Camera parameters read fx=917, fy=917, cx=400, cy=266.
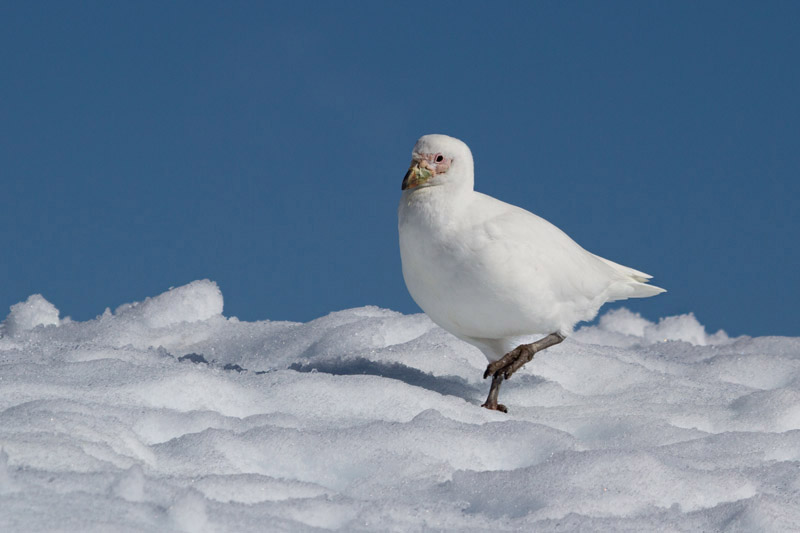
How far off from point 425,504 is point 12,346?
3.90 m

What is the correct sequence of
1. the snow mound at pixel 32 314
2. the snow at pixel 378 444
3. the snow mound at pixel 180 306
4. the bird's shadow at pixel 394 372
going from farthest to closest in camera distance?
the snow mound at pixel 32 314
the snow mound at pixel 180 306
the bird's shadow at pixel 394 372
the snow at pixel 378 444

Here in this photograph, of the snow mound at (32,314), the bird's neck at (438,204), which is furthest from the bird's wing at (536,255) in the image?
the snow mound at (32,314)

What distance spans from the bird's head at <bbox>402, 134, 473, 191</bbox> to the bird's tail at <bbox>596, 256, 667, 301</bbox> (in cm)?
163

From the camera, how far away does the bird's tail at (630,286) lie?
6.86 m

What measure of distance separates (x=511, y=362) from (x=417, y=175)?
141 cm

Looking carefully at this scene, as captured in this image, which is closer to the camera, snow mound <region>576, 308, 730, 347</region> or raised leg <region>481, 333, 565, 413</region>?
raised leg <region>481, 333, 565, 413</region>

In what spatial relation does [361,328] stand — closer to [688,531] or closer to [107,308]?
[107,308]

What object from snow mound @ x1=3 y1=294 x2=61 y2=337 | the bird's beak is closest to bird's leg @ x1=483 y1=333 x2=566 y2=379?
the bird's beak

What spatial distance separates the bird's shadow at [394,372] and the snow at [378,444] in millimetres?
23

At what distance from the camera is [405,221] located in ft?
19.3

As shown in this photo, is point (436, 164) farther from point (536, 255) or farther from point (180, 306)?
point (180, 306)

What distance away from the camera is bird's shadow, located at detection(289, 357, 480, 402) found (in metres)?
6.36

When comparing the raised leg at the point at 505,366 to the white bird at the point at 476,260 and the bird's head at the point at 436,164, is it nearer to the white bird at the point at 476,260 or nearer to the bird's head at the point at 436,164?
the white bird at the point at 476,260

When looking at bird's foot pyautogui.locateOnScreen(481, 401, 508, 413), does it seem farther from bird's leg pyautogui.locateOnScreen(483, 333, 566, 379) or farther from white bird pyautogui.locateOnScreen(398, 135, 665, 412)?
bird's leg pyautogui.locateOnScreen(483, 333, 566, 379)
